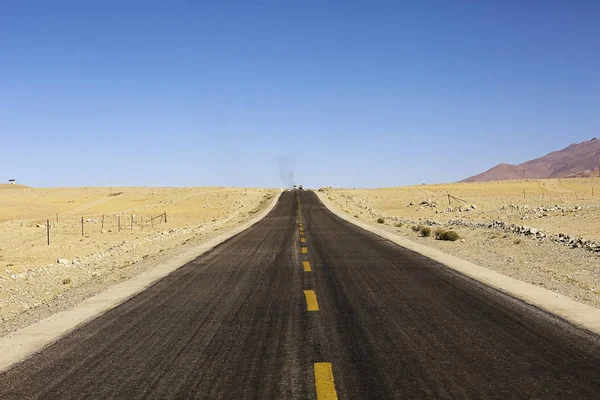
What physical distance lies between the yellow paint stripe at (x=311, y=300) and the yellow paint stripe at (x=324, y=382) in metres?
3.11

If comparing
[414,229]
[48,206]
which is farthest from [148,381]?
[48,206]

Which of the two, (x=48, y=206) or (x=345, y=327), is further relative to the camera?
(x=48, y=206)

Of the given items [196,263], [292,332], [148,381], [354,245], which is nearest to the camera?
[148,381]

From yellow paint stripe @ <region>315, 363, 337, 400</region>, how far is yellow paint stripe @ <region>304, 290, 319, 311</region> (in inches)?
123

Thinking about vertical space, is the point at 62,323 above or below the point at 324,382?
below

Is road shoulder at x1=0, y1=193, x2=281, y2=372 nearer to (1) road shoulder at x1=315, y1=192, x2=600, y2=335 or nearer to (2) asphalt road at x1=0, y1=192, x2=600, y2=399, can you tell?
(2) asphalt road at x1=0, y1=192, x2=600, y2=399

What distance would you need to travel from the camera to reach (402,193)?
104 metres

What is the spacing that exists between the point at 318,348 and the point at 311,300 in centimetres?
315

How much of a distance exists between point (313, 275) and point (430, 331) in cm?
568

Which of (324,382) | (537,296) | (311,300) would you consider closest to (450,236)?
(537,296)

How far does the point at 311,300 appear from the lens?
987 centimetres

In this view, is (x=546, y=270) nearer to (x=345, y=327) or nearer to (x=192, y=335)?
(x=345, y=327)

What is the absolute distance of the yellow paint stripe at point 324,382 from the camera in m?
5.05

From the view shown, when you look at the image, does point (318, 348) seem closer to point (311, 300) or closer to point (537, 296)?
point (311, 300)
